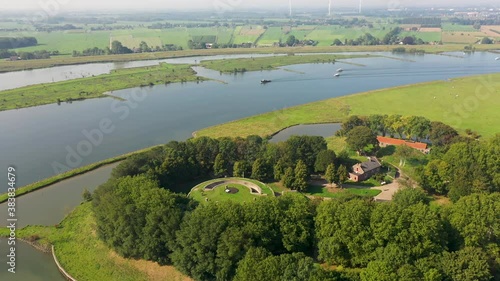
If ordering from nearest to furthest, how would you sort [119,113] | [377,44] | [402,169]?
[402,169], [119,113], [377,44]

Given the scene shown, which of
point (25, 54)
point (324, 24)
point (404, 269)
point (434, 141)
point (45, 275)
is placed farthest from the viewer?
point (324, 24)

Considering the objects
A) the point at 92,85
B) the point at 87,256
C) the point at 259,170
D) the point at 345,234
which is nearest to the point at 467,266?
the point at 345,234

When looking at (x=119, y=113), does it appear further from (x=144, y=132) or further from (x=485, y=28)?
(x=485, y=28)

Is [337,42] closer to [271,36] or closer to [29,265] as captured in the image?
[271,36]

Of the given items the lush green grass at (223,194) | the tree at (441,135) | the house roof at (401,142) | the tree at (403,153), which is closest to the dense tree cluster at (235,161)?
the lush green grass at (223,194)

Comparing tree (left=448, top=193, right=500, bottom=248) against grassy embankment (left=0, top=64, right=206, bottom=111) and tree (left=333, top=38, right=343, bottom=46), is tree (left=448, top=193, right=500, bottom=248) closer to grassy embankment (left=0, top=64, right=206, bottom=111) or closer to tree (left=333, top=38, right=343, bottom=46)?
grassy embankment (left=0, top=64, right=206, bottom=111)

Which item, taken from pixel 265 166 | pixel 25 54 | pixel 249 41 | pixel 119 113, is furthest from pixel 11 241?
pixel 249 41
